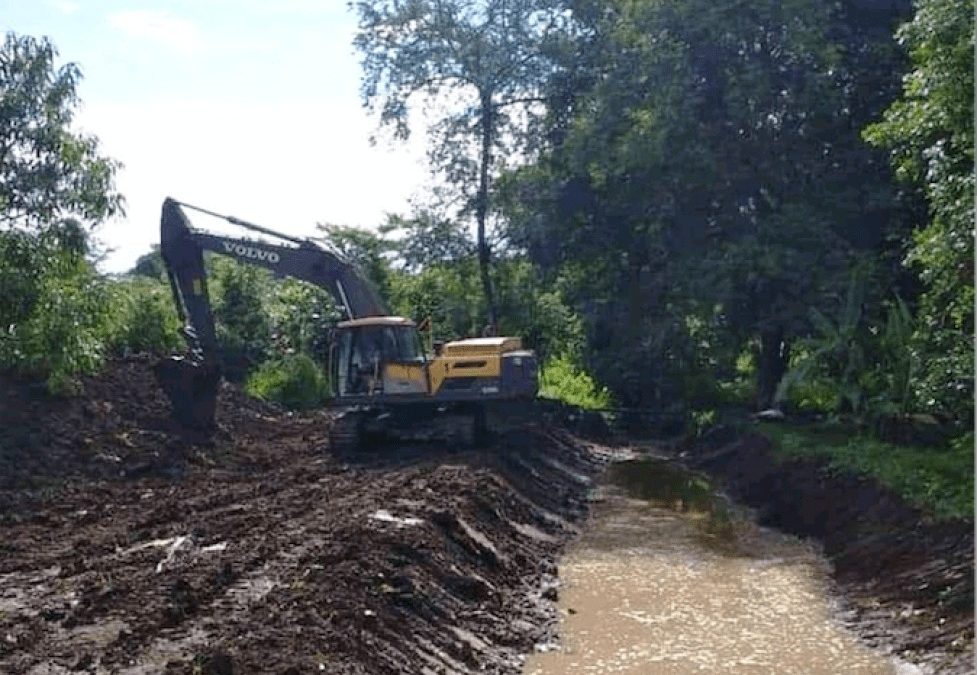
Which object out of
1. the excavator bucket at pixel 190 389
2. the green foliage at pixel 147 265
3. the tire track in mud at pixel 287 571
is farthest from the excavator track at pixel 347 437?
the green foliage at pixel 147 265

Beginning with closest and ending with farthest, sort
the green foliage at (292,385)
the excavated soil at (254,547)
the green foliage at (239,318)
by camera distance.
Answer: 1. the excavated soil at (254,547)
2. the green foliage at (292,385)
3. the green foliage at (239,318)

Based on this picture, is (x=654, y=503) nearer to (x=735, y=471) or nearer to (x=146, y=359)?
(x=735, y=471)

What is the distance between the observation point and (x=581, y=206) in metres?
30.9

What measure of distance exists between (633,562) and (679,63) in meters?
14.4

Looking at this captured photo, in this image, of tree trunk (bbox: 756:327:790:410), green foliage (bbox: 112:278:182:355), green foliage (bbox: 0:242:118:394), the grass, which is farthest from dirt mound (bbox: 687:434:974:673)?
green foliage (bbox: 112:278:182:355)

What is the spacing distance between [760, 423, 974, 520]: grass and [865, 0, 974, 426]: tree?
1121 mm

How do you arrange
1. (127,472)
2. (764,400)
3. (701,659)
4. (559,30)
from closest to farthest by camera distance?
(701,659) → (127,472) → (764,400) → (559,30)

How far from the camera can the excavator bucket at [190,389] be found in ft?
73.2

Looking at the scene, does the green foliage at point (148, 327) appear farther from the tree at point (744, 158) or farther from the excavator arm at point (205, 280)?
the tree at point (744, 158)

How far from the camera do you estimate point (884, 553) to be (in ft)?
46.1

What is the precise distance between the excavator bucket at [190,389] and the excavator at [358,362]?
0.06ft

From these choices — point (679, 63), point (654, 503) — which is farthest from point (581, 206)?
point (654, 503)

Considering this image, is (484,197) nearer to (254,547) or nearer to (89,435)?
(89,435)

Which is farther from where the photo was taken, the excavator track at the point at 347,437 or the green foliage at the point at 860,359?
the excavator track at the point at 347,437
